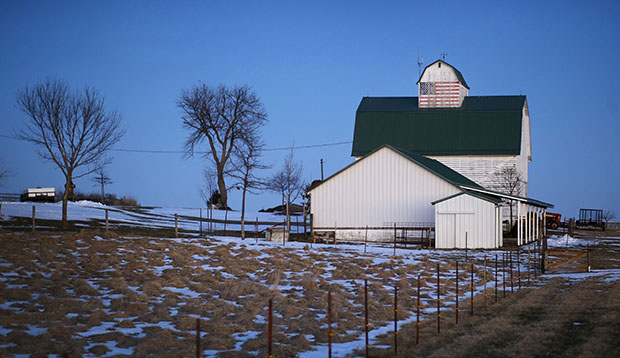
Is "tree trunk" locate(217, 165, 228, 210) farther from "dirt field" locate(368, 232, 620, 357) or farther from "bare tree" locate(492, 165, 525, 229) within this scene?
"dirt field" locate(368, 232, 620, 357)

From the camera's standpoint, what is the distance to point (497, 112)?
56844 mm

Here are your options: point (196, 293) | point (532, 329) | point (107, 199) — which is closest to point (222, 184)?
point (107, 199)

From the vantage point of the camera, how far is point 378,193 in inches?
1711

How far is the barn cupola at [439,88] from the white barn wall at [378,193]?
17290 mm

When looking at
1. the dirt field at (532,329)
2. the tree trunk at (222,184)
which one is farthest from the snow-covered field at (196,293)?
the tree trunk at (222,184)

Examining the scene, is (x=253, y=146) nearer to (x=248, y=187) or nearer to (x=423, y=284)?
(x=248, y=187)

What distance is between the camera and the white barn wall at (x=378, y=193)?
42.5m

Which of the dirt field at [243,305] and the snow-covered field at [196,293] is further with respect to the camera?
the snow-covered field at [196,293]

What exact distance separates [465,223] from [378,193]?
20.9 feet

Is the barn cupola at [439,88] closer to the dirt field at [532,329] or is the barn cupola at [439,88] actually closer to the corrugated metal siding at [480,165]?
the corrugated metal siding at [480,165]

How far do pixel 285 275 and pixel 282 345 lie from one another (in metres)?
10.1

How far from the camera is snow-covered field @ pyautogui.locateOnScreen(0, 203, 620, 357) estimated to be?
13.6 m

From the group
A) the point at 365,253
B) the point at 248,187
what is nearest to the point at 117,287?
the point at 365,253

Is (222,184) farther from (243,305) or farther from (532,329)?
(532,329)
